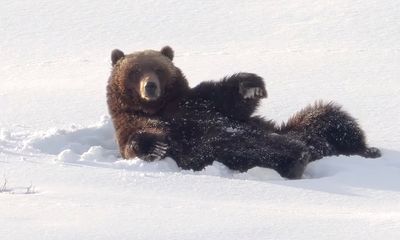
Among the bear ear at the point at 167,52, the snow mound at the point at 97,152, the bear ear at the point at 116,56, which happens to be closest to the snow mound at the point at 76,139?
the snow mound at the point at 97,152

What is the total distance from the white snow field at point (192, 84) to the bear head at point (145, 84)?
0.40 meters

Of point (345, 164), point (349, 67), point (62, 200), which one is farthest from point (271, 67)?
point (62, 200)

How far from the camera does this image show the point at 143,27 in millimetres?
12469

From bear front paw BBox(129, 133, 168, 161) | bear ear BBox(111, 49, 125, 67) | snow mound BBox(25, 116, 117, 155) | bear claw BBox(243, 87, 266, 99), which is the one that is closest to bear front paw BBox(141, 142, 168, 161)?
bear front paw BBox(129, 133, 168, 161)

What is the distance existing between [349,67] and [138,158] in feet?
11.4

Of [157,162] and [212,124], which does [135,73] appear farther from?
[157,162]

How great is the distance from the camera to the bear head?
7.39m

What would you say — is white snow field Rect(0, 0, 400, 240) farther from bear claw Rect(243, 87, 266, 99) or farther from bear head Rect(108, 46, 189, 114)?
bear claw Rect(243, 87, 266, 99)

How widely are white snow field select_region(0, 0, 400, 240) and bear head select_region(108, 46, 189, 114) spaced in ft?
1.31

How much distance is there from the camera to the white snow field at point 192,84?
4383 millimetres

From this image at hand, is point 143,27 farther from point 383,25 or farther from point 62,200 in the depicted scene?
point 62,200

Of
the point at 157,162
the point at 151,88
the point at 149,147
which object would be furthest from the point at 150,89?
the point at 157,162

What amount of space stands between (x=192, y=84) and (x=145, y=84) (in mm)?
1806

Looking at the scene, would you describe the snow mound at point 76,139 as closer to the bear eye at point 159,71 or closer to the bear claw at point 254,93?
the bear eye at point 159,71
